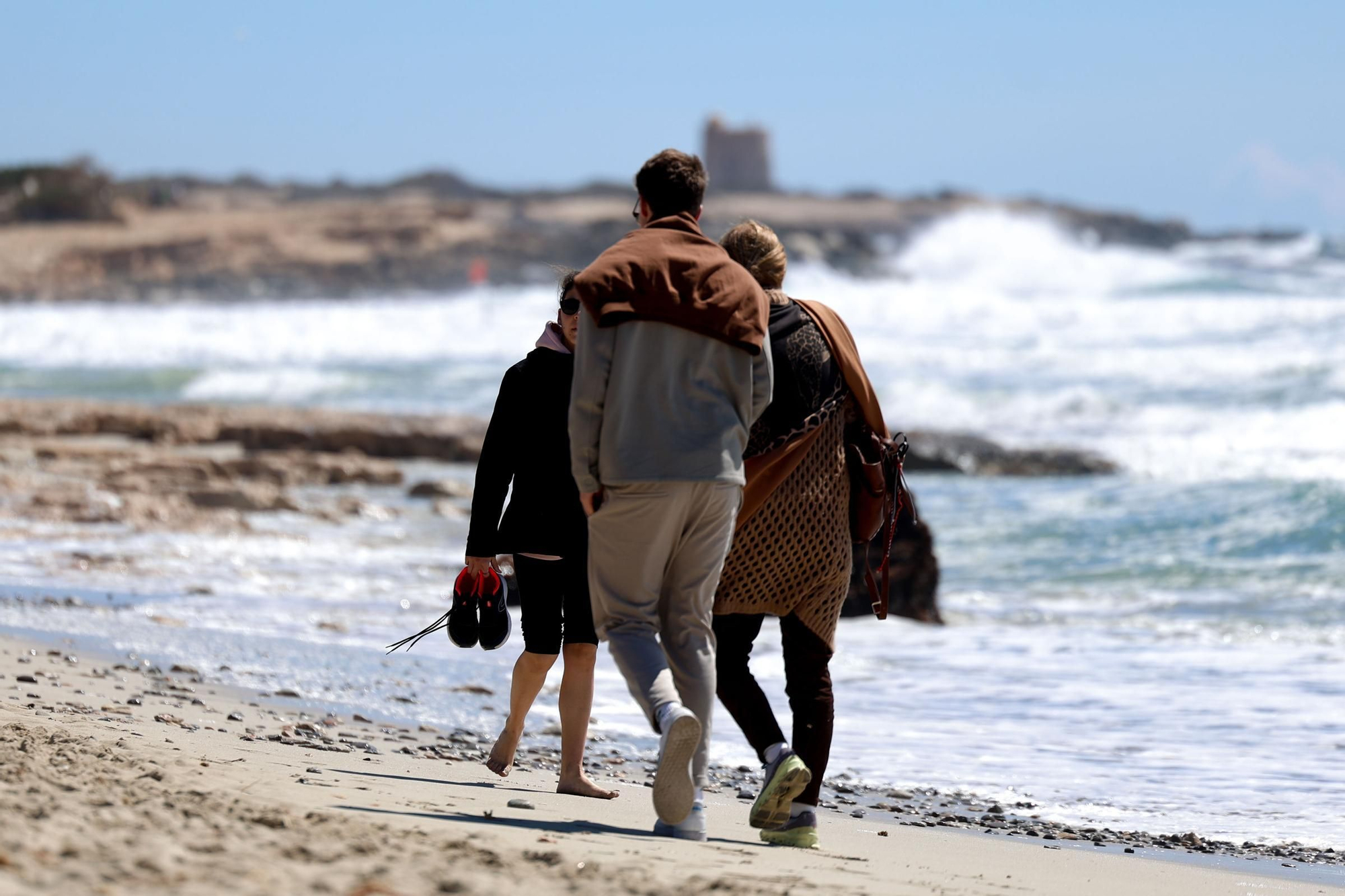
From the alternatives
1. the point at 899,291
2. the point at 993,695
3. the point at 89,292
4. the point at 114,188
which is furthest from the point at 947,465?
the point at 114,188

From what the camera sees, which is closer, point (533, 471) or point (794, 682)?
point (794, 682)

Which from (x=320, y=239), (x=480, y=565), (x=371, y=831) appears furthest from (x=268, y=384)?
(x=320, y=239)

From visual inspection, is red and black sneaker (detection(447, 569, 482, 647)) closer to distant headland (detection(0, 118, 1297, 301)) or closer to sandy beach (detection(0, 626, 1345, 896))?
sandy beach (detection(0, 626, 1345, 896))

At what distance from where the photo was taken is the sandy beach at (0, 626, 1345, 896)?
2.82 m

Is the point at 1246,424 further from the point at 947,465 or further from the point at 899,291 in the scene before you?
the point at 899,291

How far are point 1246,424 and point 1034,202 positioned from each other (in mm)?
69132

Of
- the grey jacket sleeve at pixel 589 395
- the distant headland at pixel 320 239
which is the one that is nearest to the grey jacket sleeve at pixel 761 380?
the grey jacket sleeve at pixel 589 395

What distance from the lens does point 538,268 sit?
55.9 meters

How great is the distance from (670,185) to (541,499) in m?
0.90

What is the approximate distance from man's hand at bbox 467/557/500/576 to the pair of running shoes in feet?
0.15

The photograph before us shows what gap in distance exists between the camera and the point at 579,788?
4.20m

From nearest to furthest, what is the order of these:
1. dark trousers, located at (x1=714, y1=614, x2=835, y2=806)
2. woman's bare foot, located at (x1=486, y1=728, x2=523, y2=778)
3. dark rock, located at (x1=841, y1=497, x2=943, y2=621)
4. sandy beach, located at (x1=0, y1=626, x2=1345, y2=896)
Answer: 1. sandy beach, located at (x1=0, y1=626, x2=1345, y2=896)
2. dark trousers, located at (x1=714, y1=614, x2=835, y2=806)
3. woman's bare foot, located at (x1=486, y1=728, x2=523, y2=778)
4. dark rock, located at (x1=841, y1=497, x2=943, y2=621)

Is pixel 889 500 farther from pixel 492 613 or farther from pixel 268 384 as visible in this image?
pixel 268 384

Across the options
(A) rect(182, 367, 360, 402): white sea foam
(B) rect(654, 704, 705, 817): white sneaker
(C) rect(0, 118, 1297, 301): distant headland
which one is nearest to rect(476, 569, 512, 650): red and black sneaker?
(B) rect(654, 704, 705, 817): white sneaker
